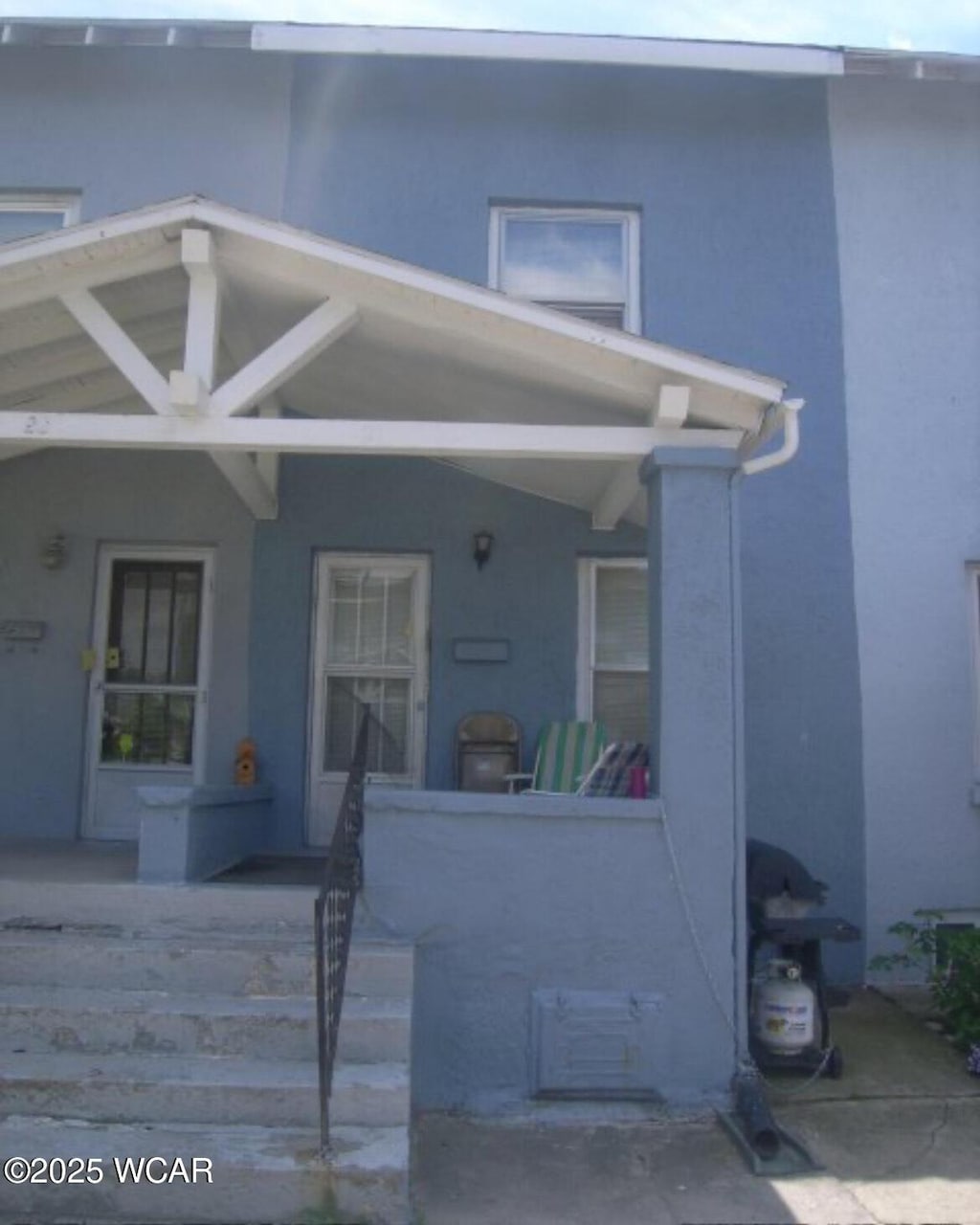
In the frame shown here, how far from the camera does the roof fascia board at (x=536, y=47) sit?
24.9 ft

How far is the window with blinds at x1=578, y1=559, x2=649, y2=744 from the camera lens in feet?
24.9

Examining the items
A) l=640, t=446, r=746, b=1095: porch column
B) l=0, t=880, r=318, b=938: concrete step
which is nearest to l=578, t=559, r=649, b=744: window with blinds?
l=640, t=446, r=746, b=1095: porch column

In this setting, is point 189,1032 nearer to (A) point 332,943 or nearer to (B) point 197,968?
(B) point 197,968

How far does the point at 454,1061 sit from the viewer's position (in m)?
5.29

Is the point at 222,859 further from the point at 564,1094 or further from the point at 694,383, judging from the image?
the point at 694,383

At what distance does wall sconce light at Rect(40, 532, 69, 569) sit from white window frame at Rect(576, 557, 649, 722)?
3.32 meters

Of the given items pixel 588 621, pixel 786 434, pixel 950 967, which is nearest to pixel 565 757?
pixel 588 621

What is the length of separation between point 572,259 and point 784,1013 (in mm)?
4960

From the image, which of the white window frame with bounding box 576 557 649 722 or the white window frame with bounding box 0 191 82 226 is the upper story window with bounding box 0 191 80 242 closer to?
the white window frame with bounding box 0 191 82 226

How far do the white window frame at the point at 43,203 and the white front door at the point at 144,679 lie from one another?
231 cm

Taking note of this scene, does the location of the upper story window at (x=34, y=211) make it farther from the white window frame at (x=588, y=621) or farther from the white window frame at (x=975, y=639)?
the white window frame at (x=975, y=639)

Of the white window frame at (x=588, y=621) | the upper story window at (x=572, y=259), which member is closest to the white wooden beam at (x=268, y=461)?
the upper story window at (x=572, y=259)

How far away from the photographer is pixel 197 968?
5.15m

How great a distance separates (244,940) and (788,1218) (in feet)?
8.24
